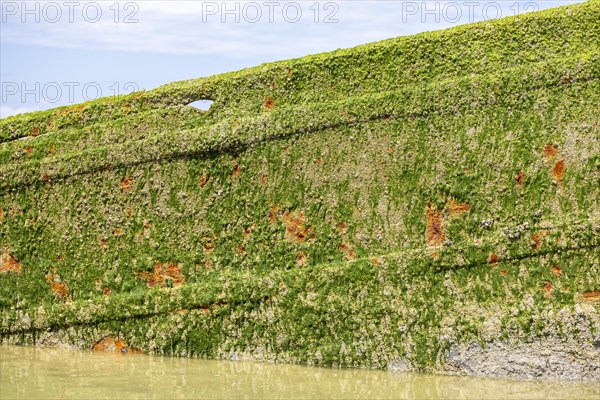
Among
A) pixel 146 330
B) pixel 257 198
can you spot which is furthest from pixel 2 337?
pixel 257 198

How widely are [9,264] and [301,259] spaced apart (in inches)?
127

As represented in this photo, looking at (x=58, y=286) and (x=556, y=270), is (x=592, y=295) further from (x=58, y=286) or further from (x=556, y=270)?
(x=58, y=286)

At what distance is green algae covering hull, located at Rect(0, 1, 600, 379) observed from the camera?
793cm

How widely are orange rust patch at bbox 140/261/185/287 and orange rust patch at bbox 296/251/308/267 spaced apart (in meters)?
1.16

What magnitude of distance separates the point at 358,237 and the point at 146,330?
89.1 inches

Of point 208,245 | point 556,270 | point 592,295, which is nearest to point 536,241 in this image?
point 556,270


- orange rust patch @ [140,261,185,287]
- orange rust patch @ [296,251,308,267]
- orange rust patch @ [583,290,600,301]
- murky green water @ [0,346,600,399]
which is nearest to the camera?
murky green water @ [0,346,600,399]

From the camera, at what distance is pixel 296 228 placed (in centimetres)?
852

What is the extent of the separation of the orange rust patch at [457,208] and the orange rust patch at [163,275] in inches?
102

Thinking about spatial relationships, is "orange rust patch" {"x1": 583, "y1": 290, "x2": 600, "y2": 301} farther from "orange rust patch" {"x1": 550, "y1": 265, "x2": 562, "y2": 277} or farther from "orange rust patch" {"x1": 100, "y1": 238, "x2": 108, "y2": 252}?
"orange rust patch" {"x1": 100, "y1": 238, "x2": 108, "y2": 252}

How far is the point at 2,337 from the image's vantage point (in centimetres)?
967

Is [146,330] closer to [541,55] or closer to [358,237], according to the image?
[358,237]

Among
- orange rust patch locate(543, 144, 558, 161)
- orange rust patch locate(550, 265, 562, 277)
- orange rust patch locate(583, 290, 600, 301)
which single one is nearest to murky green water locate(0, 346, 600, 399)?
orange rust patch locate(583, 290, 600, 301)

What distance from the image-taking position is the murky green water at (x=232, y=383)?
720 cm
